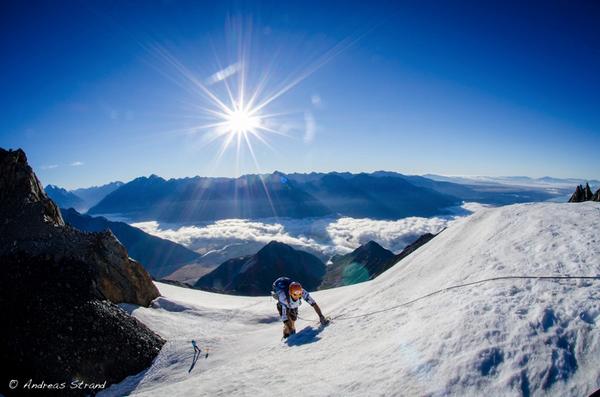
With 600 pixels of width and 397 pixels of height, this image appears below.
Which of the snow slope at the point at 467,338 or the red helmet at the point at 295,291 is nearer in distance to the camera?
the snow slope at the point at 467,338

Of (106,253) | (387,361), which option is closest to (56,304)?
(106,253)

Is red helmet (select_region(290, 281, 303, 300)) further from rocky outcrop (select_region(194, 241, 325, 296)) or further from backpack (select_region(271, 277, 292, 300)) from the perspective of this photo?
rocky outcrop (select_region(194, 241, 325, 296))

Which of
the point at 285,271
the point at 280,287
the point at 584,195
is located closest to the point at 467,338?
the point at 280,287

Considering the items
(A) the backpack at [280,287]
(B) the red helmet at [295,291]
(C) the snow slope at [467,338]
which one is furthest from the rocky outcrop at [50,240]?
(B) the red helmet at [295,291]

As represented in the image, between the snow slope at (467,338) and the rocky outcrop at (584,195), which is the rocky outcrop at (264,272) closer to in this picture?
the rocky outcrop at (584,195)

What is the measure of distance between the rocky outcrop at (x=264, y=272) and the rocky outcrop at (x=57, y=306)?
116601 mm

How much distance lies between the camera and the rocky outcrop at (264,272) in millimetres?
143875

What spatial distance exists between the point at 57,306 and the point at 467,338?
16.9 m

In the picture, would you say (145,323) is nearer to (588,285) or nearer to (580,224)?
(588,285)

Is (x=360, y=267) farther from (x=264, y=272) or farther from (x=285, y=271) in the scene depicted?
(x=264, y=272)

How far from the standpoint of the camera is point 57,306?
14570mm

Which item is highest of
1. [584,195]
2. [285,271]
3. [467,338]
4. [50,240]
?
[584,195]

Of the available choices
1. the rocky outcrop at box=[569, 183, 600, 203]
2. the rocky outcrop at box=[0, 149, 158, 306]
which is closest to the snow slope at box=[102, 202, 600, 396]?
the rocky outcrop at box=[0, 149, 158, 306]

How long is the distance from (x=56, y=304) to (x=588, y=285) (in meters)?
19.7
